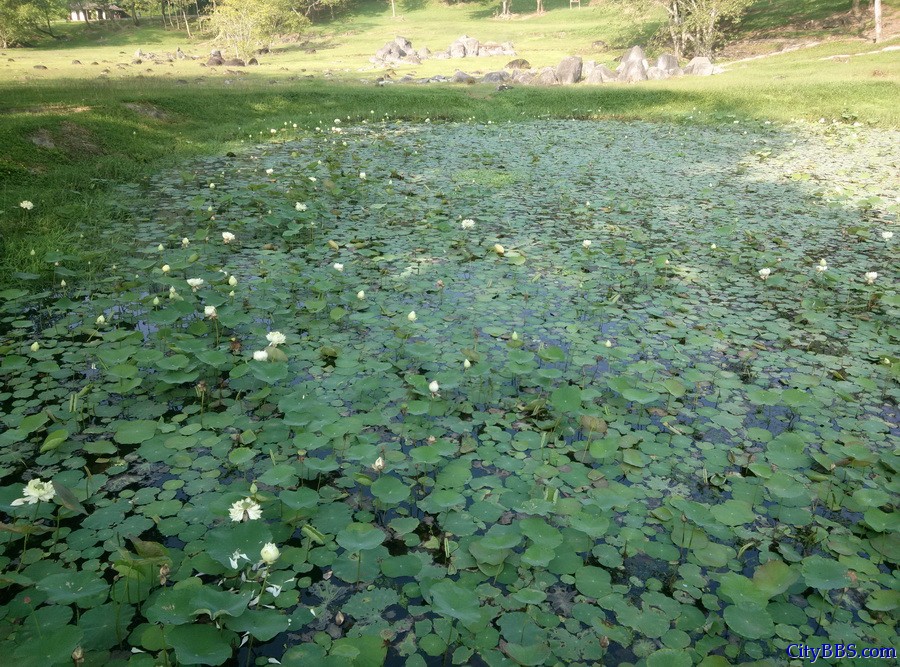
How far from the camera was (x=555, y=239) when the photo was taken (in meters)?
6.80

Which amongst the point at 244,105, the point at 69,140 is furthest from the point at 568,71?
the point at 69,140

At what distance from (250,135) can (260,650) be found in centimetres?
1225

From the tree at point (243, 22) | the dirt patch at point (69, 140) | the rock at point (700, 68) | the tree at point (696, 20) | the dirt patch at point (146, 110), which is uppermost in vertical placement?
the tree at point (243, 22)

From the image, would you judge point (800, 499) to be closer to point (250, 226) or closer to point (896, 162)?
point (250, 226)

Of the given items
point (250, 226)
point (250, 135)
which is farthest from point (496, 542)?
point (250, 135)

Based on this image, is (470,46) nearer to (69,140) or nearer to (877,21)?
(877,21)

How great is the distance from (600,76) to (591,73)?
55 cm

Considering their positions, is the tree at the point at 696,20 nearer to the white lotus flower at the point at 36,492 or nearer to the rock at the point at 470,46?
the rock at the point at 470,46

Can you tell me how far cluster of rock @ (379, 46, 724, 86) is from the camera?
24000 millimetres

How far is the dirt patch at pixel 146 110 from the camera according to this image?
11.8 metres

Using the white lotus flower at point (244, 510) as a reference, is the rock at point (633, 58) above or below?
above

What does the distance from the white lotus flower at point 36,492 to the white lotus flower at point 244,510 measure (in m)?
0.77

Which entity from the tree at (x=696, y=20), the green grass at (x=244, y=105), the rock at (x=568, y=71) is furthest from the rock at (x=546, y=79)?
the tree at (x=696, y=20)

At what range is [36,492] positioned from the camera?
7.77ft
